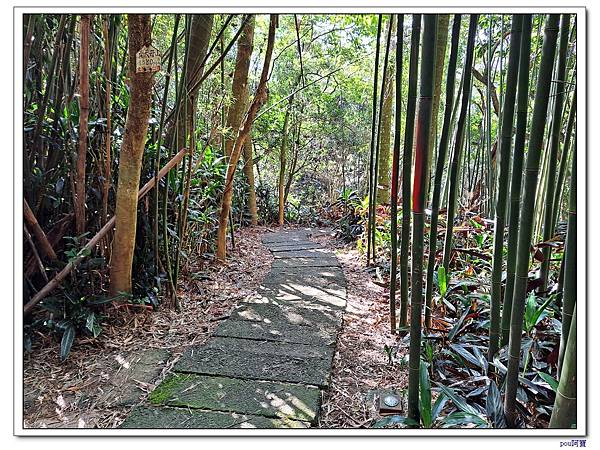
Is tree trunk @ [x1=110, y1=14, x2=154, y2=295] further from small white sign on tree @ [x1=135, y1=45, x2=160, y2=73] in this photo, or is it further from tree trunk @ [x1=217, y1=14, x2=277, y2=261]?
tree trunk @ [x1=217, y1=14, x2=277, y2=261]

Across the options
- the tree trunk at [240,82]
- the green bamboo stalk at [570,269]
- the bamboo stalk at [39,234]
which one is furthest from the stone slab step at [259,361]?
the tree trunk at [240,82]

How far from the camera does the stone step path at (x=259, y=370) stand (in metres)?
1.18

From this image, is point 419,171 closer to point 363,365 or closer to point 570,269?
point 570,269

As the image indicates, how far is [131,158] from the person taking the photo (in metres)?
1.67

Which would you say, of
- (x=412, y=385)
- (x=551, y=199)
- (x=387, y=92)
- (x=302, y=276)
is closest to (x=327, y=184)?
(x=387, y=92)

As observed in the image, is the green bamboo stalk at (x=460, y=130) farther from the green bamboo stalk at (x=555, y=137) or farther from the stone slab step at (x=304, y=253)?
the stone slab step at (x=304, y=253)

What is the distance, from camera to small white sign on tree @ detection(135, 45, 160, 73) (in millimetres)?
1518

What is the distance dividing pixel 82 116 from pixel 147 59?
1.01 feet

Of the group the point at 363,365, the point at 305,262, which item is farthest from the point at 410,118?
the point at 305,262

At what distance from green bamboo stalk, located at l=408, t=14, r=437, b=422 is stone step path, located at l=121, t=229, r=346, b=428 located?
35 centimetres

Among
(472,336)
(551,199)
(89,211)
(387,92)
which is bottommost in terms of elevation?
(472,336)
